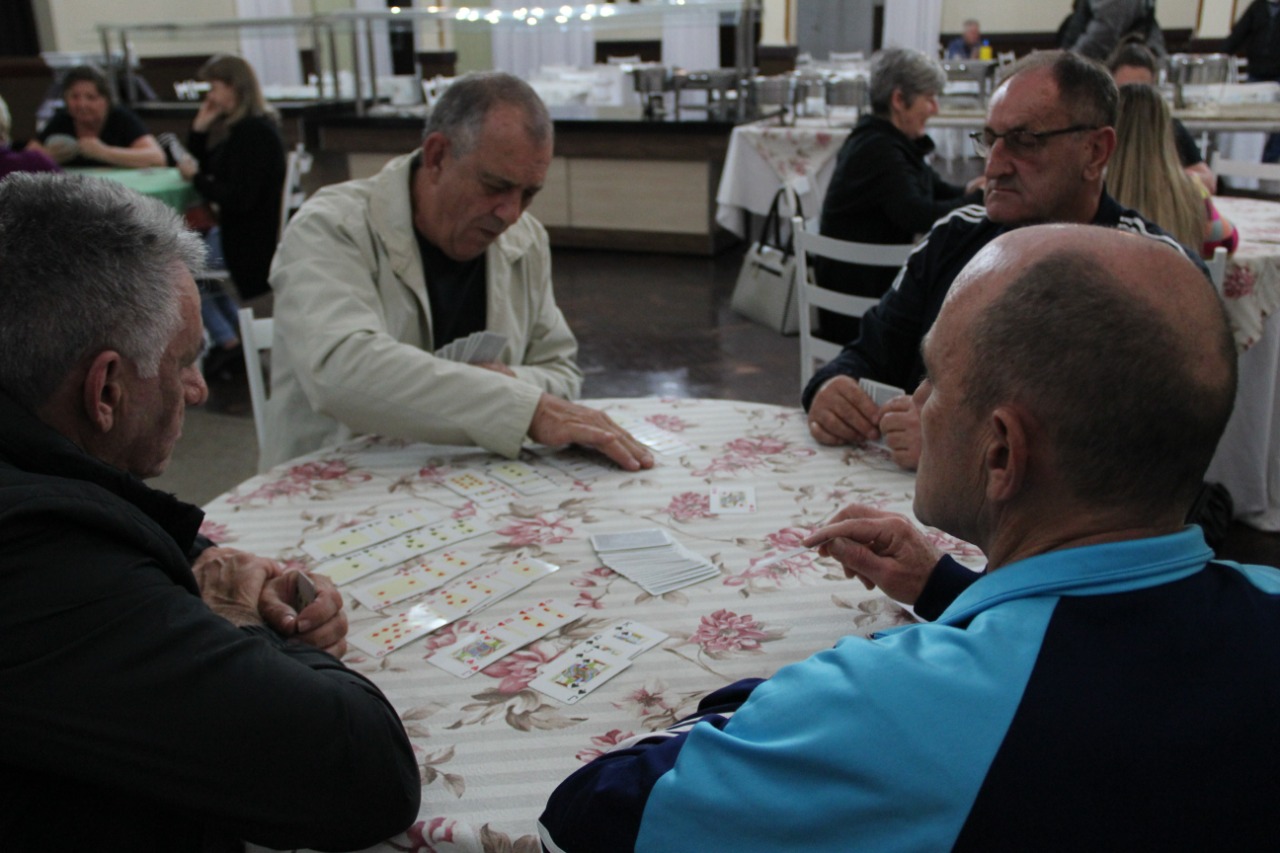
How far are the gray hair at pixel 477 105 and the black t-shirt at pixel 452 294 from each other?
0.26 m

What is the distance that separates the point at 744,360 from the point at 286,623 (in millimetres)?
3908

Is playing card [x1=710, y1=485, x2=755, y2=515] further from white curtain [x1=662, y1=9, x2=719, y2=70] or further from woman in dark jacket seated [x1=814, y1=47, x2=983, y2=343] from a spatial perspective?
white curtain [x1=662, y1=9, x2=719, y2=70]

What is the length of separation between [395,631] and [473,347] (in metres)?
0.88

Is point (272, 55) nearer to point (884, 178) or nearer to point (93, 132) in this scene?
point (93, 132)

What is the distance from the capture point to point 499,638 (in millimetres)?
1201

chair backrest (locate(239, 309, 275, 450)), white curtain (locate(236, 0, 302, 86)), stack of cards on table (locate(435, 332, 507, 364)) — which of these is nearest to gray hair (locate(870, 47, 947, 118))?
stack of cards on table (locate(435, 332, 507, 364))

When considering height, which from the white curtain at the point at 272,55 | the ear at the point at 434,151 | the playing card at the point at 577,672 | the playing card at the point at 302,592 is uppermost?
the white curtain at the point at 272,55

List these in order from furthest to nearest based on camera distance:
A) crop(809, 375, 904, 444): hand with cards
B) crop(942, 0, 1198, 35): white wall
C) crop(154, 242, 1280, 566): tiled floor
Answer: crop(942, 0, 1198, 35): white wall → crop(154, 242, 1280, 566): tiled floor → crop(809, 375, 904, 444): hand with cards

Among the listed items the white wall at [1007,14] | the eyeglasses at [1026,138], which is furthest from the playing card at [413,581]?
the white wall at [1007,14]

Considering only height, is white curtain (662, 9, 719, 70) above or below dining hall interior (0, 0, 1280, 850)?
above

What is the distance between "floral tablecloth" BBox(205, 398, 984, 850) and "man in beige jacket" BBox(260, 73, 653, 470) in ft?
0.30

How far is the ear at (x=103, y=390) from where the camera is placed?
0.92 m

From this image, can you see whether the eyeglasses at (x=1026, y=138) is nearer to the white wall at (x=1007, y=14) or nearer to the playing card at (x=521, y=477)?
the playing card at (x=521, y=477)

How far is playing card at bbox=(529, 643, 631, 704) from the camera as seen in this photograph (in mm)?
1092
